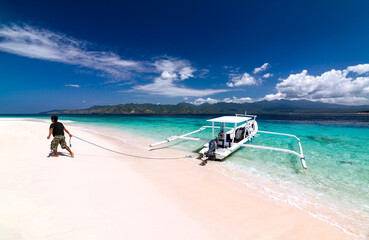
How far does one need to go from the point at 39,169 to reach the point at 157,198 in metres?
4.57

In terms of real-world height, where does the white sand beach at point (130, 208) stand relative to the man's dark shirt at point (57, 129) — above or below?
below

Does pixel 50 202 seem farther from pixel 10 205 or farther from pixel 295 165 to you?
pixel 295 165

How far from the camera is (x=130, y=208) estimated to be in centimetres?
357

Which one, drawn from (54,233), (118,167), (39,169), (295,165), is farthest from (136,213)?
(295,165)

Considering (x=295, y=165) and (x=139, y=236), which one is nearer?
(x=139, y=236)

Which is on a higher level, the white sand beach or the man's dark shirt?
the man's dark shirt

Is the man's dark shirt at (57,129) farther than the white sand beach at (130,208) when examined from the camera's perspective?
Yes

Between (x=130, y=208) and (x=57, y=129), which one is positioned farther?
(x=57, y=129)

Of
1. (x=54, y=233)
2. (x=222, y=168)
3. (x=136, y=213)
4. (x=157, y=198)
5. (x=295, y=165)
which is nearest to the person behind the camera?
(x=54, y=233)

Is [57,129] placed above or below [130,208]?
above

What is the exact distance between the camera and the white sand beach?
2.84 m

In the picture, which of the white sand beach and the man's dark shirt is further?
the man's dark shirt

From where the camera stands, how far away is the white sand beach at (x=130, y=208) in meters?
2.84

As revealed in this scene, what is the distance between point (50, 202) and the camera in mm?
3457
